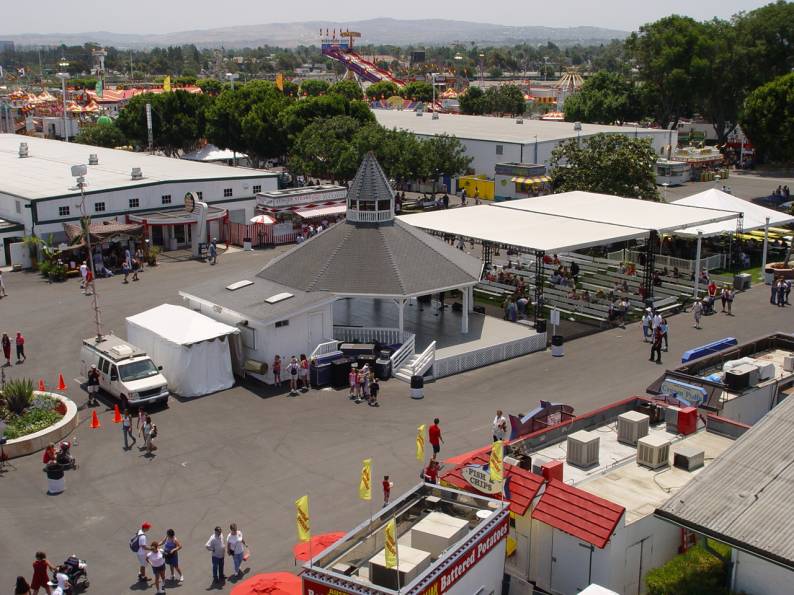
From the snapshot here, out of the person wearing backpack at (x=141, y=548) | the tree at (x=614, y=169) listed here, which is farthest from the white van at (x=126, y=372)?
the tree at (x=614, y=169)

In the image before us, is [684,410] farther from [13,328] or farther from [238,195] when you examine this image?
[238,195]

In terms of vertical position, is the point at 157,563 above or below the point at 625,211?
below

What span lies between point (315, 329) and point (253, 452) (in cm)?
712

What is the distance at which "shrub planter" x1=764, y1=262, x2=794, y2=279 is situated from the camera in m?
42.2

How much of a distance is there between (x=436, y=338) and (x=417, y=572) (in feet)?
64.0

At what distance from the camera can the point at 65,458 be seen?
2255 cm

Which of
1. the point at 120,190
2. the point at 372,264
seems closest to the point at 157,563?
the point at 372,264

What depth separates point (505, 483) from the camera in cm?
1662

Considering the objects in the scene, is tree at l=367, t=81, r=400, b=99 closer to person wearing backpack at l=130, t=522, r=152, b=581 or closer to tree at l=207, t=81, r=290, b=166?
tree at l=207, t=81, r=290, b=166

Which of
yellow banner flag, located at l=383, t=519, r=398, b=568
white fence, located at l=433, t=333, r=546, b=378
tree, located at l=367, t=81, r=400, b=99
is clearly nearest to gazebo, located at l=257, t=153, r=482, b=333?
white fence, located at l=433, t=333, r=546, b=378

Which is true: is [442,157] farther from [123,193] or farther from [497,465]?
[497,465]

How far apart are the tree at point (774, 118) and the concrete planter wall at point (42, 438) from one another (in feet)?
191

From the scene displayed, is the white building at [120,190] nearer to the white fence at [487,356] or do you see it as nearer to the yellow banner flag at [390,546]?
the white fence at [487,356]

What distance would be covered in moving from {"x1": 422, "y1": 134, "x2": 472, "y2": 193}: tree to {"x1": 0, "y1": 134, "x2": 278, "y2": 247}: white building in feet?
41.1
